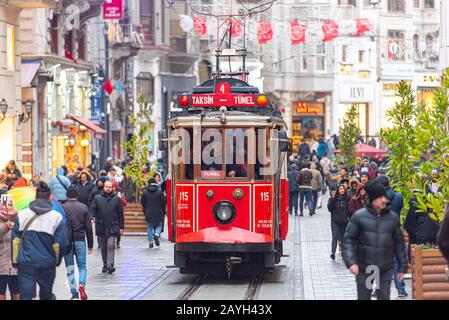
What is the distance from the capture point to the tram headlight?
22062 millimetres

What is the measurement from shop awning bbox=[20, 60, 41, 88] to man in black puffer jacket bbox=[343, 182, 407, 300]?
30.7 m

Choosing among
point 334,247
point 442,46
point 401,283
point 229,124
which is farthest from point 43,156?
point 401,283

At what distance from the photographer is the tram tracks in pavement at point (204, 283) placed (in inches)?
798

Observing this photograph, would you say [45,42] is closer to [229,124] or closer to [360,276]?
[229,124]

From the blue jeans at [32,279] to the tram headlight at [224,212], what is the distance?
6684 millimetres

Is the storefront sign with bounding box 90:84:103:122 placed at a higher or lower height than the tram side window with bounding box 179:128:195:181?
higher

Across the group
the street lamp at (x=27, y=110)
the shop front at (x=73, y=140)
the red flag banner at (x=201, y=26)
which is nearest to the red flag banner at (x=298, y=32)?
the red flag banner at (x=201, y=26)

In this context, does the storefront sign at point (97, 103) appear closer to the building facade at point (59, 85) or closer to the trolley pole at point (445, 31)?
the building facade at point (59, 85)

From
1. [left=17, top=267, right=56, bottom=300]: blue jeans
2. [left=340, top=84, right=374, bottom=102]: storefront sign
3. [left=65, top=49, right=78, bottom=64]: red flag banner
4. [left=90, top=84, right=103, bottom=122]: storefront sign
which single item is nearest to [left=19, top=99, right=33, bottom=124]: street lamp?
[left=65, top=49, right=78, bottom=64]: red flag banner

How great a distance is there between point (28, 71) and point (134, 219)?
42.6 feet
